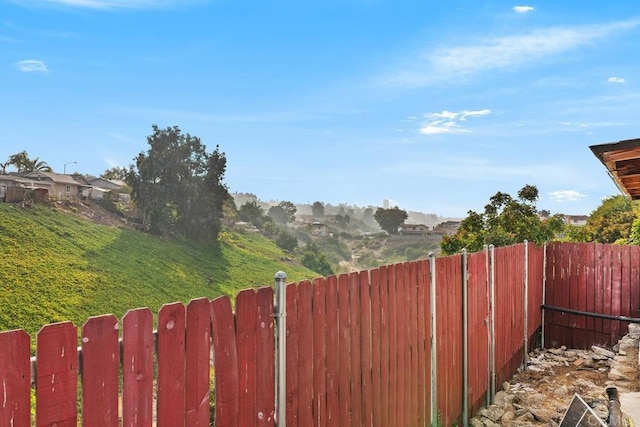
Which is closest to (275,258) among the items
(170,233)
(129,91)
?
(170,233)

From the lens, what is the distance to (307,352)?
2.94m

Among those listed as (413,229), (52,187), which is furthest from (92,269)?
(413,229)

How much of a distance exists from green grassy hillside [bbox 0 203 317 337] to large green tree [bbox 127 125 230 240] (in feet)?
6.63

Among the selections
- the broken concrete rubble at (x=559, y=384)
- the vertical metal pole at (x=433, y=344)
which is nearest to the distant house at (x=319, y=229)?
the broken concrete rubble at (x=559, y=384)

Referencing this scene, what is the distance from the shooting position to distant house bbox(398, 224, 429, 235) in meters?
80.9

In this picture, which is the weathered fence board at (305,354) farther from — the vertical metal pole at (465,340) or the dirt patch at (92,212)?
the dirt patch at (92,212)

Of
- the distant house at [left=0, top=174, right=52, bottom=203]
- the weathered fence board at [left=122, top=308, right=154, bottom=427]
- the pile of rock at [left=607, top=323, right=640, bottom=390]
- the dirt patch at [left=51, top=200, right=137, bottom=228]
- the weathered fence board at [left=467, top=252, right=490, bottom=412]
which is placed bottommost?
the pile of rock at [left=607, top=323, right=640, bottom=390]

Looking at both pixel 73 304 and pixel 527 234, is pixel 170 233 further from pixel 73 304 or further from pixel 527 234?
pixel 527 234

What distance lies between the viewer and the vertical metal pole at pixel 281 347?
8.74 ft

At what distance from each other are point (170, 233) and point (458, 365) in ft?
151

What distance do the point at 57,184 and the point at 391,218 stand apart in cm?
4812

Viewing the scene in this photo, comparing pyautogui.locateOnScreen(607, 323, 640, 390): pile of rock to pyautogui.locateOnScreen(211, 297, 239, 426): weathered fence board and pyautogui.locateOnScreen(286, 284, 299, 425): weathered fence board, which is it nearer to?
pyautogui.locateOnScreen(286, 284, 299, 425): weathered fence board

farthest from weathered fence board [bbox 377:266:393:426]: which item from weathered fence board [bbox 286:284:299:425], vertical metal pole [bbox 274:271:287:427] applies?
vertical metal pole [bbox 274:271:287:427]

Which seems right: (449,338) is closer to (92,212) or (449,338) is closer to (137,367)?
(137,367)
